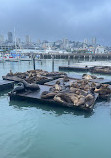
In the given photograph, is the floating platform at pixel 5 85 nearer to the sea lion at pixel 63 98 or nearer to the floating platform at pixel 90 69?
the sea lion at pixel 63 98

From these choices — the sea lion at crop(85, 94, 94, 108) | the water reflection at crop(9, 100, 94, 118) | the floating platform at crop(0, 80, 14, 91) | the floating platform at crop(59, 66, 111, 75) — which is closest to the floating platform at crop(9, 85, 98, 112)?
the water reflection at crop(9, 100, 94, 118)

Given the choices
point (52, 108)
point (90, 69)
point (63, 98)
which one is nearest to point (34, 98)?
point (52, 108)

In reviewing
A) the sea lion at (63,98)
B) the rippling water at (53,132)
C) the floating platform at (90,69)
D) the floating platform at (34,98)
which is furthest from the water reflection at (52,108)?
the floating platform at (90,69)

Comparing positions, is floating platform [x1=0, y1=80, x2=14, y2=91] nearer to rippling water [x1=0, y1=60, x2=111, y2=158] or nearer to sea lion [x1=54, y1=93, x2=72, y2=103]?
rippling water [x1=0, y1=60, x2=111, y2=158]

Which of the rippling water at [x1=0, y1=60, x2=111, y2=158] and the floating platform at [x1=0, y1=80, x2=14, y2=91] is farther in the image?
the floating platform at [x1=0, y1=80, x2=14, y2=91]

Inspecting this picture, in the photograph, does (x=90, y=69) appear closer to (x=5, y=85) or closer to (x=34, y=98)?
(x=5, y=85)

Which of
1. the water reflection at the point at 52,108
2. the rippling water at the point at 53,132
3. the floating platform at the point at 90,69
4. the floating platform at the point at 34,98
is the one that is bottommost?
the rippling water at the point at 53,132

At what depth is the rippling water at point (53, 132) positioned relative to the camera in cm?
502

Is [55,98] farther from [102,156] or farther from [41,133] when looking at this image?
[102,156]

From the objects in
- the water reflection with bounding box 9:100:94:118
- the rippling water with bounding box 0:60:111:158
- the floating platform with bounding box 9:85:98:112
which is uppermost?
the floating platform with bounding box 9:85:98:112

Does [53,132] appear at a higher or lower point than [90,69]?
lower

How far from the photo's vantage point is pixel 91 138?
5809mm

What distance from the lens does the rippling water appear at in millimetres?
5023

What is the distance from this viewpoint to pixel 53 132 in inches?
242
